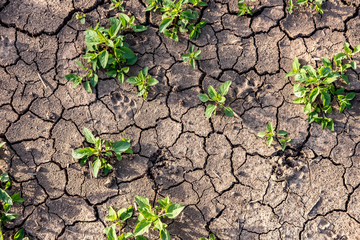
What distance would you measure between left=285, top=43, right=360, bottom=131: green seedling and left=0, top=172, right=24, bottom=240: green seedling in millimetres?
2999

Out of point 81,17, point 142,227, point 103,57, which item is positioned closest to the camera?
point 142,227

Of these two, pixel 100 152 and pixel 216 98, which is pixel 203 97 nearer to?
pixel 216 98

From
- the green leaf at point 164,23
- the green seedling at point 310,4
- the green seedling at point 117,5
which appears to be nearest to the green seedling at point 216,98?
the green leaf at point 164,23

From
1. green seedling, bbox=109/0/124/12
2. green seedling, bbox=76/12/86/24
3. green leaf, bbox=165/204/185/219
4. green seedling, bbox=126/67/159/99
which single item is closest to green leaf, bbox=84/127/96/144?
green seedling, bbox=126/67/159/99

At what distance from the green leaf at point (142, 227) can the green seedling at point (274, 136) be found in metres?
1.42

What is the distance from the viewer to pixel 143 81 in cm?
339

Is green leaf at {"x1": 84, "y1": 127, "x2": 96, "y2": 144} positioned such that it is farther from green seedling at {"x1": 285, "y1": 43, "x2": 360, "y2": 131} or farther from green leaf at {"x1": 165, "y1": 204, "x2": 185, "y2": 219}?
green seedling at {"x1": 285, "y1": 43, "x2": 360, "y2": 131}

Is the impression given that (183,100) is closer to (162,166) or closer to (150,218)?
(162,166)

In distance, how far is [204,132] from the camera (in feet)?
11.4

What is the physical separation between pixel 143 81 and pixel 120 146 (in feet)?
2.31

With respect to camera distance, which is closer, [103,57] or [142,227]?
[142,227]

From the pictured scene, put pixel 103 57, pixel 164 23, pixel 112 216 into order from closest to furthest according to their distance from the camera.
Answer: pixel 112 216 → pixel 103 57 → pixel 164 23

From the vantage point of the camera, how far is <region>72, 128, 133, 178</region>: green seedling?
3.25m

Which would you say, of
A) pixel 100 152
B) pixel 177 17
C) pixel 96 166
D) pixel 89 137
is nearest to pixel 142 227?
pixel 96 166
